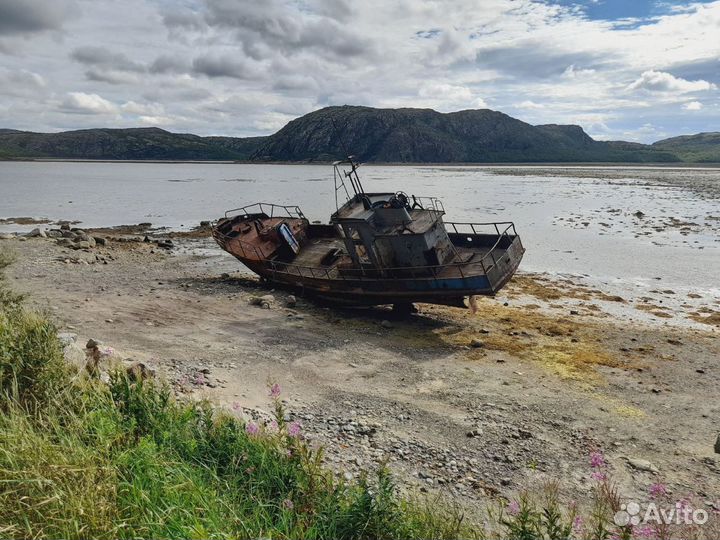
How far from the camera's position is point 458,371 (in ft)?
41.4

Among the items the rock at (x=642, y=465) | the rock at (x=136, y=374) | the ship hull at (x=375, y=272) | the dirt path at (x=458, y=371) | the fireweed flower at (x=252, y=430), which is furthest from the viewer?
the ship hull at (x=375, y=272)

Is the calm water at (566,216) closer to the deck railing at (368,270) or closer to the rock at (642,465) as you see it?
the deck railing at (368,270)

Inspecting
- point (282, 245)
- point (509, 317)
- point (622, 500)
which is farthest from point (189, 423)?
point (282, 245)

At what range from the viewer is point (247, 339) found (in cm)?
1446

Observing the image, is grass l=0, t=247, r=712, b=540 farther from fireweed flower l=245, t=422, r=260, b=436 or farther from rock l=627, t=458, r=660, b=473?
rock l=627, t=458, r=660, b=473

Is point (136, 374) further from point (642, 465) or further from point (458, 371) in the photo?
point (642, 465)

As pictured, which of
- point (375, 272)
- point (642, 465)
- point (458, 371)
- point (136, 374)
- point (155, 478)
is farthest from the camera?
point (375, 272)

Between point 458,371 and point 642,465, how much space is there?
488cm

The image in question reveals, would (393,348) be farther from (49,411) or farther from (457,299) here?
(49,411)

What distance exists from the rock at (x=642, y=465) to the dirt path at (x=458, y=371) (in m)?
0.05

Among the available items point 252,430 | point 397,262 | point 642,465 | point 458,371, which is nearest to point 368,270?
point 397,262

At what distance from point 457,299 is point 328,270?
5.15 m

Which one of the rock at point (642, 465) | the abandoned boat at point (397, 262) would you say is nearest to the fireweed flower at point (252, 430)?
the rock at point (642, 465)

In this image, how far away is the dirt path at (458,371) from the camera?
27.9 ft
